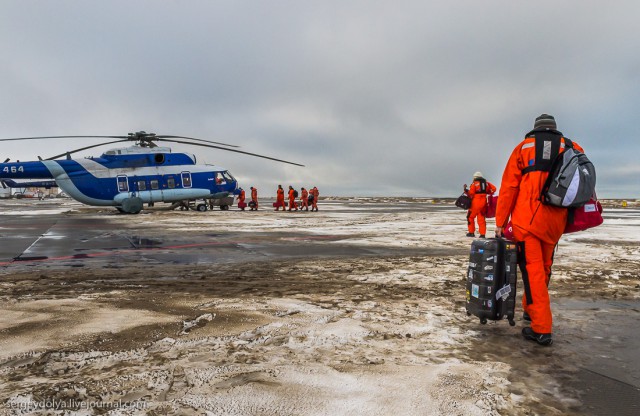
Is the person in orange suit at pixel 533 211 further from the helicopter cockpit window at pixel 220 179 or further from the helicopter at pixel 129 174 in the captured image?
the helicopter cockpit window at pixel 220 179

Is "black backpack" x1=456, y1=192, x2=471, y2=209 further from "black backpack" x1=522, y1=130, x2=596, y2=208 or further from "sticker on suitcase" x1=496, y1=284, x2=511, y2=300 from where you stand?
"sticker on suitcase" x1=496, y1=284, x2=511, y2=300

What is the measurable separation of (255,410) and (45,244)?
340 inches

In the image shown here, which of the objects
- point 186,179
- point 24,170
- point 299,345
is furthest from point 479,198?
point 24,170

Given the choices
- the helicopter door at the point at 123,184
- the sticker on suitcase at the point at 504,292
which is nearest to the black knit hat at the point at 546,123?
the sticker on suitcase at the point at 504,292

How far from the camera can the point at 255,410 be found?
1874 mm

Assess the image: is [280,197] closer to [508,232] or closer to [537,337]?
[508,232]

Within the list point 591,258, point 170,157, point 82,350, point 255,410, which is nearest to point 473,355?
point 255,410

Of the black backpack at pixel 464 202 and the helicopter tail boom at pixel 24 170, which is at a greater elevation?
the helicopter tail boom at pixel 24 170

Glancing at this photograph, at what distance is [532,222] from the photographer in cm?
312

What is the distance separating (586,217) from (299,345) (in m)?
2.50

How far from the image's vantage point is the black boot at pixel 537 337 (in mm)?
2877

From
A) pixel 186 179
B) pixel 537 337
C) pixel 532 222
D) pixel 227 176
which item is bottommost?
pixel 537 337

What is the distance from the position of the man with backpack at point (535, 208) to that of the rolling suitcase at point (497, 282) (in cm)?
12

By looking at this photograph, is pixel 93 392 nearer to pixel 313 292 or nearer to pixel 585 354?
pixel 313 292
